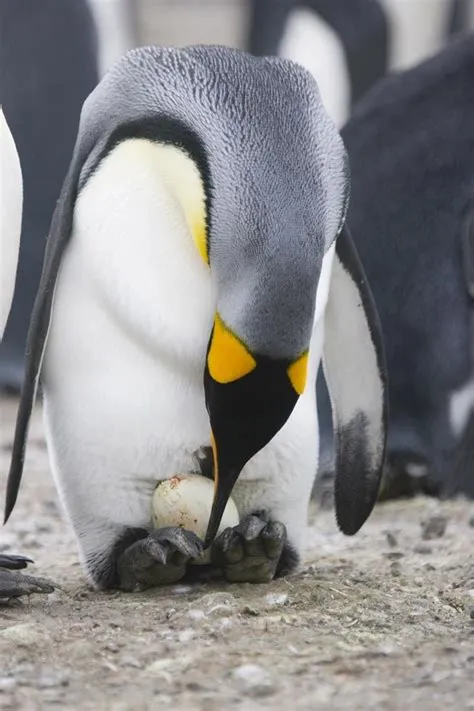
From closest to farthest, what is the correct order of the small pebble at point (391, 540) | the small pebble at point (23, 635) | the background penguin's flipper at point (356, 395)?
the small pebble at point (23, 635) → the background penguin's flipper at point (356, 395) → the small pebble at point (391, 540)

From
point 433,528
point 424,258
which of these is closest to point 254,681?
point 433,528

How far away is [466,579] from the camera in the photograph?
107 inches

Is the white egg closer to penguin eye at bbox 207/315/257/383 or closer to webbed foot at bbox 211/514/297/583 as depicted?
webbed foot at bbox 211/514/297/583

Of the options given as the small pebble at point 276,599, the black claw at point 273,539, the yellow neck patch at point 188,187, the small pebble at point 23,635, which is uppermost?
the yellow neck patch at point 188,187

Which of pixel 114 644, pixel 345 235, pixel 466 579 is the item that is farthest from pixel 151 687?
pixel 345 235

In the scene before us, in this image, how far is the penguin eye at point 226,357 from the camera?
A: 2234mm

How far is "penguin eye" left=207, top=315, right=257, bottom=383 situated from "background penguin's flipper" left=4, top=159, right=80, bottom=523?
0.39 metres

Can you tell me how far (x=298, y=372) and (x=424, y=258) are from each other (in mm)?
1724

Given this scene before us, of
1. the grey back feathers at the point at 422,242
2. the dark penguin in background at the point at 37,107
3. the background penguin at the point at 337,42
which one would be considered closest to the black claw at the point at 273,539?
the grey back feathers at the point at 422,242

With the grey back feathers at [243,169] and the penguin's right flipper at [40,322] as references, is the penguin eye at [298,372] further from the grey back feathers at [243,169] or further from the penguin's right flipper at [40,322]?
the penguin's right flipper at [40,322]

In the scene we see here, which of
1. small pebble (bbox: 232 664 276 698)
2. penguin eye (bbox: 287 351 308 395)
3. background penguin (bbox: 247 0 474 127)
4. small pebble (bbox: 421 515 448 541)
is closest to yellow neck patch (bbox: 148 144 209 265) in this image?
penguin eye (bbox: 287 351 308 395)

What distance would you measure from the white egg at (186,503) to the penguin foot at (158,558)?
0.12 ft

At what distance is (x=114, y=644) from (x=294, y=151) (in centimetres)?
90

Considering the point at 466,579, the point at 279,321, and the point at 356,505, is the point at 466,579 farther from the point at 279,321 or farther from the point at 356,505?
the point at 279,321
